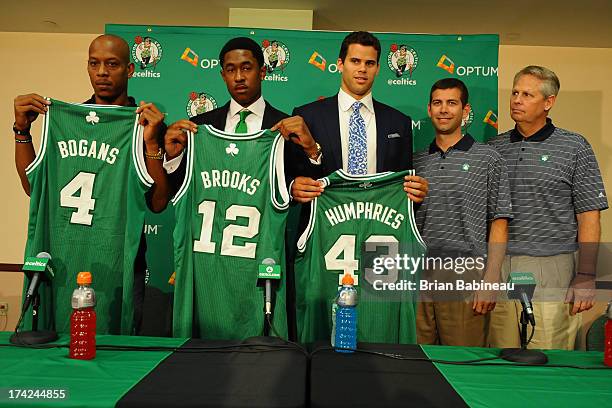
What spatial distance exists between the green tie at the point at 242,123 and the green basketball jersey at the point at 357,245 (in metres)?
0.91

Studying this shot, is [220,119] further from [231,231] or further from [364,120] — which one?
[231,231]

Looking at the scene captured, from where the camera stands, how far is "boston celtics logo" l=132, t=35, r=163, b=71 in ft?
11.1

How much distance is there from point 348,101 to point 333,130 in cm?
22

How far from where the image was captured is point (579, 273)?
8.66 feet

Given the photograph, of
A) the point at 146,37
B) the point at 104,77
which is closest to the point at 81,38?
the point at 146,37

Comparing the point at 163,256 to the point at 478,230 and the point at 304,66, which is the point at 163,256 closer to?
the point at 304,66

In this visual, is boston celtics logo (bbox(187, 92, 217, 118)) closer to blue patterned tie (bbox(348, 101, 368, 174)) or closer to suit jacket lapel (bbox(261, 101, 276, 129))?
suit jacket lapel (bbox(261, 101, 276, 129))

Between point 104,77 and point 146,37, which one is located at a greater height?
point 146,37

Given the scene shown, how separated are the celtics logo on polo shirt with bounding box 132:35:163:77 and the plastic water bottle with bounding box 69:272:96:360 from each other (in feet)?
6.96

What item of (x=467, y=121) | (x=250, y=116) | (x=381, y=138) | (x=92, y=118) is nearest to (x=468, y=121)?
(x=467, y=121)

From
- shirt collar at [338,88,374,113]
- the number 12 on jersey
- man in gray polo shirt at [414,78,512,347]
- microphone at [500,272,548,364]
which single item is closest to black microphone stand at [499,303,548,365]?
microphone at [500,272,548,364]

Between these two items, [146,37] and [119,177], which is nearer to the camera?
[119,177]

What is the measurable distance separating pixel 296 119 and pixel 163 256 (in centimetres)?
153

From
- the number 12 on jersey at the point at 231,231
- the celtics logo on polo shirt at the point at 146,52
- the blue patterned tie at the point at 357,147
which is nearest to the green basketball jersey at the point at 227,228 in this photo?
the number 12 on jersey at the point at 231,231
